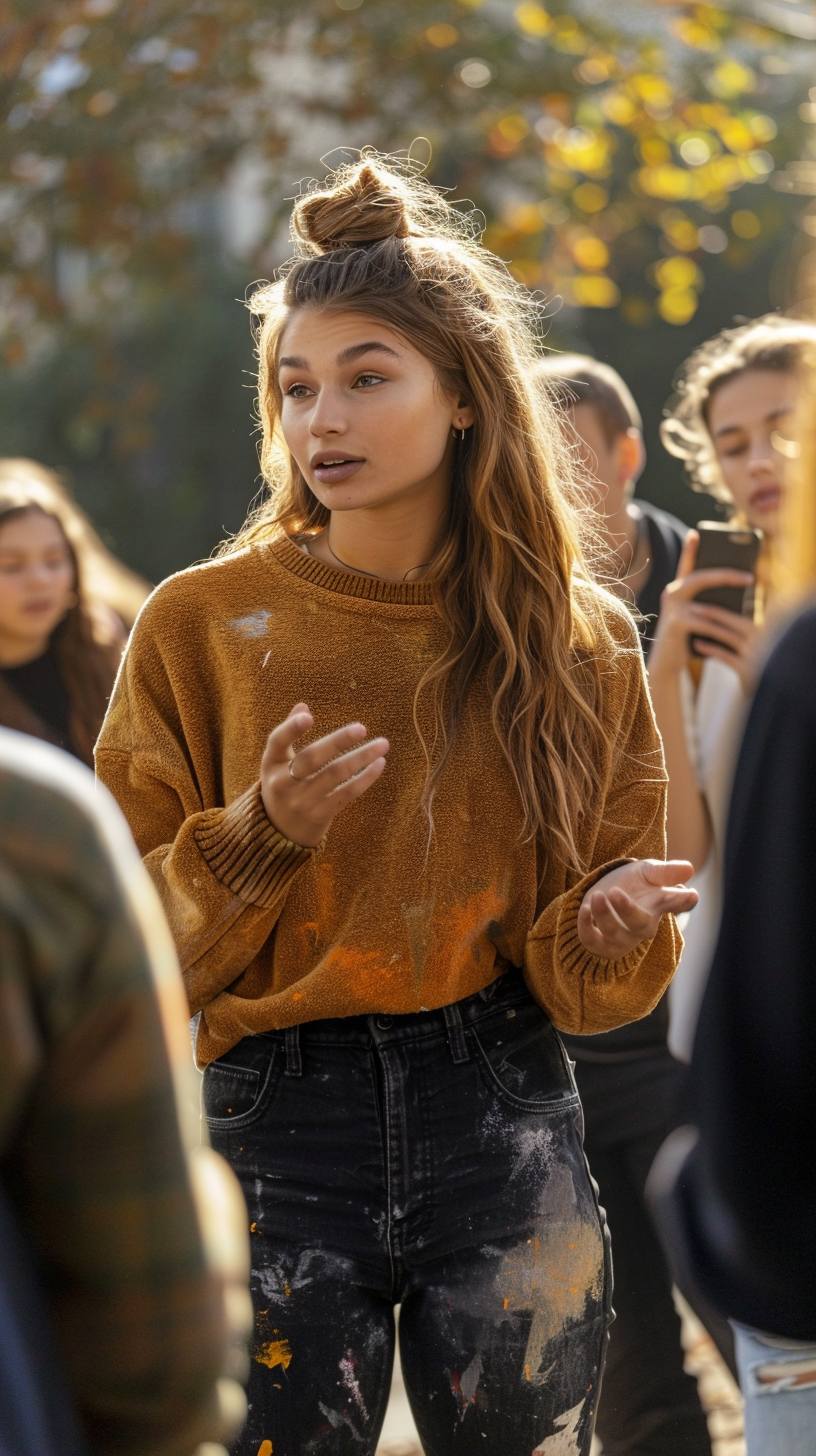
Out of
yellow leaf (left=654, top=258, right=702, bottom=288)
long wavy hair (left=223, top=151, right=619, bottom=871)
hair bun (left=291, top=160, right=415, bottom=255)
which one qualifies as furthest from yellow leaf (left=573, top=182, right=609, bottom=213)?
hair bun (left=291, top=160, right=415, bottom=255)

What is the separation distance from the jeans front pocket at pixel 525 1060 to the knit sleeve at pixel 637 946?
0.03 meters

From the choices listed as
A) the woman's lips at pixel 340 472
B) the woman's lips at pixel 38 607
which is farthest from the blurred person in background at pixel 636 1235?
the woman's lips at pixel 38 607

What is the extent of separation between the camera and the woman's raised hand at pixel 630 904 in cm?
209

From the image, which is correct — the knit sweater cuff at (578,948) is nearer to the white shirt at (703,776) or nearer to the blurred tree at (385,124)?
the white shirt at (703,776)

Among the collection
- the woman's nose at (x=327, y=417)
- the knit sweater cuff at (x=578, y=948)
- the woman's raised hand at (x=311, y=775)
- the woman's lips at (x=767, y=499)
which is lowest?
the knit sweater cuff at (x=578, y=948)

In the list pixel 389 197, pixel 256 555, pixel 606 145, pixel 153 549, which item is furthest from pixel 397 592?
pixel 153 549

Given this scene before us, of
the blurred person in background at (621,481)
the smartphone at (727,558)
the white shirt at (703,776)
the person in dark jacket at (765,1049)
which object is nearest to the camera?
the person in dark jacket at (765,1049)

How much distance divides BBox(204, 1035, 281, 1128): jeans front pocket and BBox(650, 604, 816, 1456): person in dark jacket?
922mm

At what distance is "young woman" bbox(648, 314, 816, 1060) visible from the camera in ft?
9.84

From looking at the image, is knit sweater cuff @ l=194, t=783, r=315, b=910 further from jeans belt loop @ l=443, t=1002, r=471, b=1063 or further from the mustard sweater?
jeans belt loop @ l=443, t=1002, r=471, b=1063

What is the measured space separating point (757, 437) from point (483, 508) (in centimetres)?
122

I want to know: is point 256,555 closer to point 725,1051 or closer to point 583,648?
point 583,648

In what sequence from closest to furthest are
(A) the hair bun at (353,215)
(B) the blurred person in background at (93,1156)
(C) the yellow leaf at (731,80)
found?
(B) the blurred person in background at (93,1156)
(A) the hair bun at (353,215)
(C) the yellow leaf at (731,80)

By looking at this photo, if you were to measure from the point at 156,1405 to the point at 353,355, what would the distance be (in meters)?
1.52
